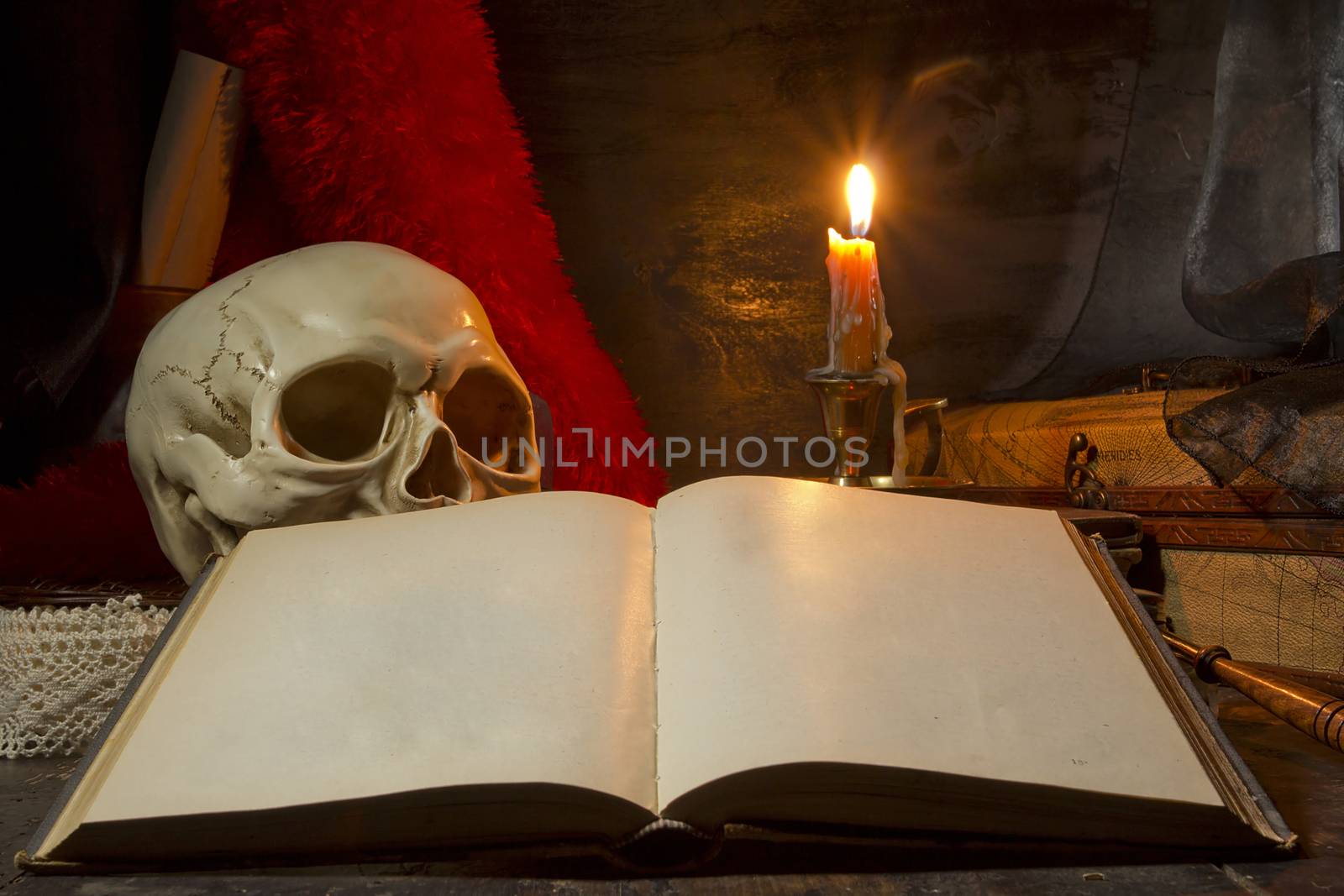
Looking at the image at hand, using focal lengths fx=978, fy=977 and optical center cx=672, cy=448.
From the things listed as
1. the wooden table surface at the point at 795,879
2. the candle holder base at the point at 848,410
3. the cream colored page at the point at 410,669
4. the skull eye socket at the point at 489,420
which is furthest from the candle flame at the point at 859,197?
the wooden table surface at the point at 795,879

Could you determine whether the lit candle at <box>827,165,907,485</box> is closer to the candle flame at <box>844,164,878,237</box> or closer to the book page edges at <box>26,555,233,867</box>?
the candle flame at <box>844,164,878,237</box>

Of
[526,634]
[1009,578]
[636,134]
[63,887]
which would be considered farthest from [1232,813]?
[636,134]

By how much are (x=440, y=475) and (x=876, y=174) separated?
59.8 inches

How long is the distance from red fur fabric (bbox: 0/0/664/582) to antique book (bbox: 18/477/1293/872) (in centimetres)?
71

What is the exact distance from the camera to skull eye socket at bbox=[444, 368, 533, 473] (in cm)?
117

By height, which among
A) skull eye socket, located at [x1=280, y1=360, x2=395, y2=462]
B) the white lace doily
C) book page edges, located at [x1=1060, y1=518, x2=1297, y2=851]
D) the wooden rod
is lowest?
the white lace doily

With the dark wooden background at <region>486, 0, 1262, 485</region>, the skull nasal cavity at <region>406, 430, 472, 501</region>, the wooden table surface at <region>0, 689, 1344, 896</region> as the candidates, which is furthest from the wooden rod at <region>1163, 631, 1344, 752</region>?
the dark wooden background at <region>486, 0, 1262, 485</region>

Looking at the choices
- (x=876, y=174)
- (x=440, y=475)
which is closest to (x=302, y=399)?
(x=440, y=475)

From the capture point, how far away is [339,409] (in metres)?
1.08

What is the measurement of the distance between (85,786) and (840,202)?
196cm

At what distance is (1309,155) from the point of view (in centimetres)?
189

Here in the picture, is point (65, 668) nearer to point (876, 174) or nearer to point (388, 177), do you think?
point (388, 177)

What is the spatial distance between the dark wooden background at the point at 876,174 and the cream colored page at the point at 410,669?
1567 mm

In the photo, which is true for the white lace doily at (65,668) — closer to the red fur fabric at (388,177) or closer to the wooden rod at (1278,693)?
the red fur fabric at (388,177)
